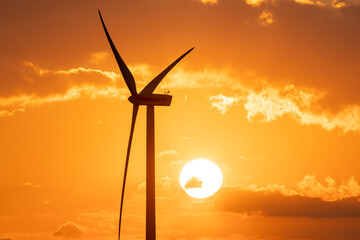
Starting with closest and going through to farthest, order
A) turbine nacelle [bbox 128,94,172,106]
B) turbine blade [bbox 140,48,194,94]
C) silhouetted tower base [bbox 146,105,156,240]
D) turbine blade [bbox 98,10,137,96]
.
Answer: silhouetted tower base [bbox 146,105,156,240], turbine blade [bbox 98,10,137,96], turbine nacelle [bbox 128,94,172,106], turbine blade [bbox 140,48,194,94]

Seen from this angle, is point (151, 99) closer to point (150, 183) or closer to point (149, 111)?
point (149, 111)

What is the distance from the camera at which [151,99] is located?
104938 millimetres

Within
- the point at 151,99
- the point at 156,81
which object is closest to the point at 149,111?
the point at 151,99

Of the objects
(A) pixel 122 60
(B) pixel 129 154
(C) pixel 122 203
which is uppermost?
(A) pixel 122 60

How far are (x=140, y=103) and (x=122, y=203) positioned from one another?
59.4ft

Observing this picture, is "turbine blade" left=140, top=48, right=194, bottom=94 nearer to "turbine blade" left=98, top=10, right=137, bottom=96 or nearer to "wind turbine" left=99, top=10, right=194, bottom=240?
"wind turbine" left=99, top=10, right=194, bottom=240

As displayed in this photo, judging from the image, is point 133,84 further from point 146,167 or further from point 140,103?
point 146,167

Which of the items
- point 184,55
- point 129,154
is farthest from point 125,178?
point 184,55

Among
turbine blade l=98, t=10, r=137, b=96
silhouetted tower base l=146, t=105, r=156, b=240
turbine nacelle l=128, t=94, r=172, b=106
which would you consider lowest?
silhouetted tower base l=146, t=105, r=156, b=240

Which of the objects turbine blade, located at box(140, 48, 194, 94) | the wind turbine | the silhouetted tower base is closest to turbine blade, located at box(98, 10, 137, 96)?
the wind turbine

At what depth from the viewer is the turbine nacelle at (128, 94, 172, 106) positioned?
104500 millimetres

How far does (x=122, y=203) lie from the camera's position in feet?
339

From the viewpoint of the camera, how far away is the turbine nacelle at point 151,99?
104 meters

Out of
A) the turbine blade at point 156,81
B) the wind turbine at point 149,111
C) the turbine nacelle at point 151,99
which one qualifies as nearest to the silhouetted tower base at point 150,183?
the wind turbine at point 149,111
